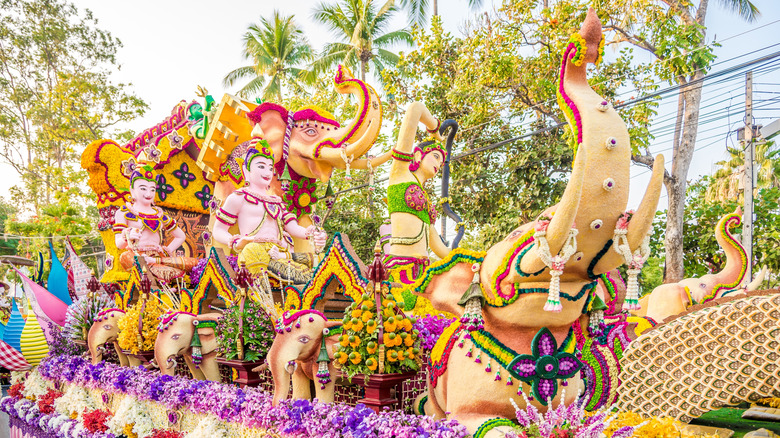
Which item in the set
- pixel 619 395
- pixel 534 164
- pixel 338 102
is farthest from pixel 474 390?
pixel 338 102

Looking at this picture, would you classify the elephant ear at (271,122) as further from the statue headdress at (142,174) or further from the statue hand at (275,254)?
the statue headdress at (142,174)

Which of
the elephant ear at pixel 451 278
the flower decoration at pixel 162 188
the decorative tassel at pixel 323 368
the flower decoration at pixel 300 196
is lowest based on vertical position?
the decorative tassel at pixel 323 368

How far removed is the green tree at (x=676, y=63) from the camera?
399 inches

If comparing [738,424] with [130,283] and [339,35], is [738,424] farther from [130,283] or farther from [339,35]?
[339,35]

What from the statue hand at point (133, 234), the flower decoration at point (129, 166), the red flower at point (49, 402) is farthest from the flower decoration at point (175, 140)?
the red flower at point (49, 402)

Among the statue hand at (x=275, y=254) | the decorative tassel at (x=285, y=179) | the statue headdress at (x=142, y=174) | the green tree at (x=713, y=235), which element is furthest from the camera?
the green tree at (x=713, y=235)

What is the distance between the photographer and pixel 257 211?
5.73 metres

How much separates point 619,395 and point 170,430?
3.71 meters

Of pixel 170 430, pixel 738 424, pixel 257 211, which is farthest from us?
pixel 257 211

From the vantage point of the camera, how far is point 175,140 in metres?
7.87

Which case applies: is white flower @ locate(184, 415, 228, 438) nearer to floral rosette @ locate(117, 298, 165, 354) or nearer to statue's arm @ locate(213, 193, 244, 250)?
floral rosette @ locate(117, 298, 165, 354)

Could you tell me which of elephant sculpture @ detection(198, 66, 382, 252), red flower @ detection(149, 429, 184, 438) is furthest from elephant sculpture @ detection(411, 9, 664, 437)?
elephant sculpture @ detection(198, 66, 382, 252)

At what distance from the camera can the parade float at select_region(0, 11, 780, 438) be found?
8.93 feet

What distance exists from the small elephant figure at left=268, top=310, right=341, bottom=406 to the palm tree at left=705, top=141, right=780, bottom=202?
1190 cm
